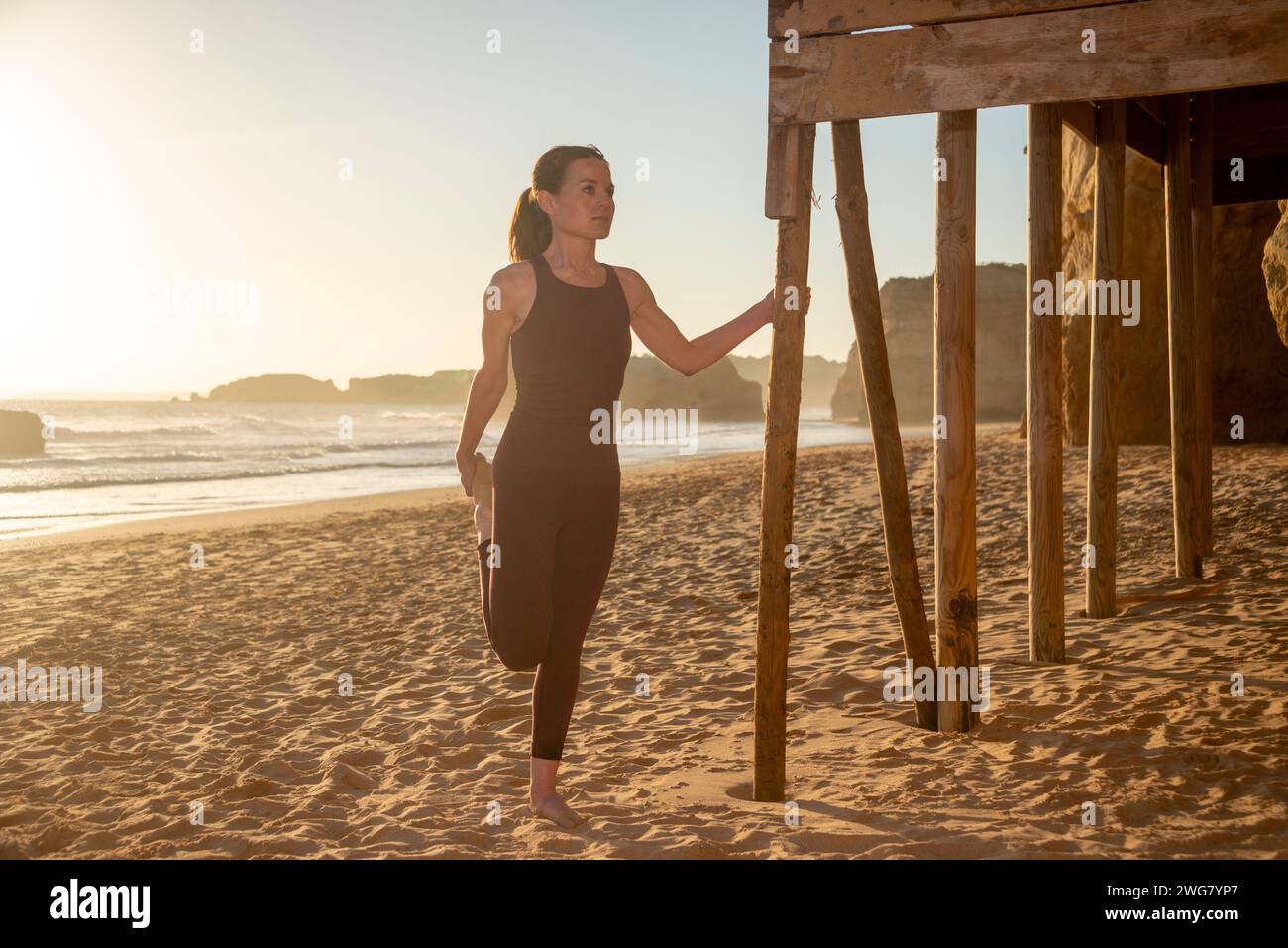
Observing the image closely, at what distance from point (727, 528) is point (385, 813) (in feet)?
23.4

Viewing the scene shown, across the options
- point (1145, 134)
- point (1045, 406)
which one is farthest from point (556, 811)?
point (1145, 134)

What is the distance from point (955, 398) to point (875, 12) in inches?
60.4

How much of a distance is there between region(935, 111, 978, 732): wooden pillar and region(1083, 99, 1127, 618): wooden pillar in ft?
7.27

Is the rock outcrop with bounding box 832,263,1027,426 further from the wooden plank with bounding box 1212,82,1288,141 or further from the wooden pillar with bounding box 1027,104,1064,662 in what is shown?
the wooden pillar with bounding box 1027,104,1064,662

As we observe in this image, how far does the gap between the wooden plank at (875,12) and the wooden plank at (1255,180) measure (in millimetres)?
6650

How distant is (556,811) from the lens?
360 cm

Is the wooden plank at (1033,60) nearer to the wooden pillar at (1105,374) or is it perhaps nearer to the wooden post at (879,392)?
the wooden post at (879,392)

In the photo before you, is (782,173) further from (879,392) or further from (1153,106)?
(1153,106)

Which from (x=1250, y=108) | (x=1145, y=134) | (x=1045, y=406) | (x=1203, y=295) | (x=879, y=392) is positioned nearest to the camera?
(x=879, y=392)

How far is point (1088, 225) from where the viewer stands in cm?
1322

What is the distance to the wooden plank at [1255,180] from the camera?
9305 mm

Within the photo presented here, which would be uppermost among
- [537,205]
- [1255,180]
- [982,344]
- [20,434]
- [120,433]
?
[982,344]

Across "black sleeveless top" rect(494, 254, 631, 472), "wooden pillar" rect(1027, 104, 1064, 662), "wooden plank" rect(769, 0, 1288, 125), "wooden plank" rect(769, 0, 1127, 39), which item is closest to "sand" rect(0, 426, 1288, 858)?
"wooden pillar" rect(1027, 104, 1064, 662)
